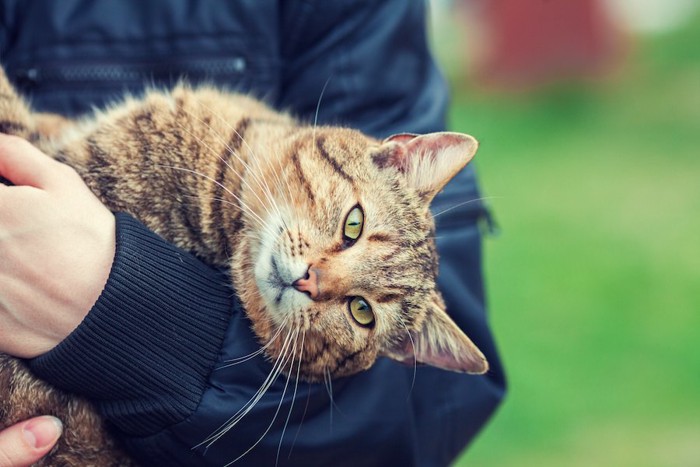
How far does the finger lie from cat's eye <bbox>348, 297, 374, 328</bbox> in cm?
74

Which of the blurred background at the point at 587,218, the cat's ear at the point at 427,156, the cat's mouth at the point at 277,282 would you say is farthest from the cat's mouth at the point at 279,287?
the blurred background at the point at 587,218

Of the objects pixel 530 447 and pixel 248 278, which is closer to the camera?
pixel 248 278

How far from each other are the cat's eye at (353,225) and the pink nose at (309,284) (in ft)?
0.45

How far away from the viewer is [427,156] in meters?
1.71

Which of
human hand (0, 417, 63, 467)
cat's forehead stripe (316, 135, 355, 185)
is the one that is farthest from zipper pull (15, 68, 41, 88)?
human hand (0, 417, 63, 467)

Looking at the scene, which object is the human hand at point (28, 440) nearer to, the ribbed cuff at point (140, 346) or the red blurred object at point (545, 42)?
the ribbed cuff at point (140, 346)

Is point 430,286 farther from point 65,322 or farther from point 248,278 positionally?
point 65,322

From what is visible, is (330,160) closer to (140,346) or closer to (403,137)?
(403,137)

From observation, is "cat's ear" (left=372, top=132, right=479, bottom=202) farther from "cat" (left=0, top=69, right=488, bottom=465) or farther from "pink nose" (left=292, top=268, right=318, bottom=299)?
"pink nose" (left=292, top=268, right=318, bottom=299)

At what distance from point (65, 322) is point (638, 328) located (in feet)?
12.2

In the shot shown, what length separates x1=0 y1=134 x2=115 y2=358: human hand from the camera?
54.4 inches

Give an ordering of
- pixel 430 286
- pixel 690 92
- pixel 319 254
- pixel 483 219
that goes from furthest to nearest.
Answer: pixel 690 92, pixel 483 219, pixel 430 286, pixel 319 254

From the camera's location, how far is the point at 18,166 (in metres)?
1.47

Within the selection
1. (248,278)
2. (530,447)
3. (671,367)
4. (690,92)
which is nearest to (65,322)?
(248,278)
